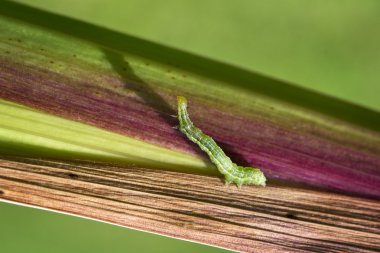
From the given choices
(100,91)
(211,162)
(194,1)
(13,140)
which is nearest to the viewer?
(13,140)

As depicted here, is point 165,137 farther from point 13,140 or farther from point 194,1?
point 194,1

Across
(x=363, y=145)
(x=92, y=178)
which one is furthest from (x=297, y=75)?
(x=92, y=178)

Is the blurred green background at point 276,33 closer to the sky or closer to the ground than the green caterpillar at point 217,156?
closer to the sky

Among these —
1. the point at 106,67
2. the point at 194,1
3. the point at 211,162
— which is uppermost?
the point at 194,1

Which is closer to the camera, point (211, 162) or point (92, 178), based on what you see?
point (92, 178)

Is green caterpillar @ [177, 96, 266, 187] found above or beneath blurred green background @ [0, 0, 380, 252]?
beneath

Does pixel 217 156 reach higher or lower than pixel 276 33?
lower

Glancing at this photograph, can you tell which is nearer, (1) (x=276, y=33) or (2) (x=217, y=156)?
(2) (x=217, y=156)

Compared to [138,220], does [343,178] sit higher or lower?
higher
